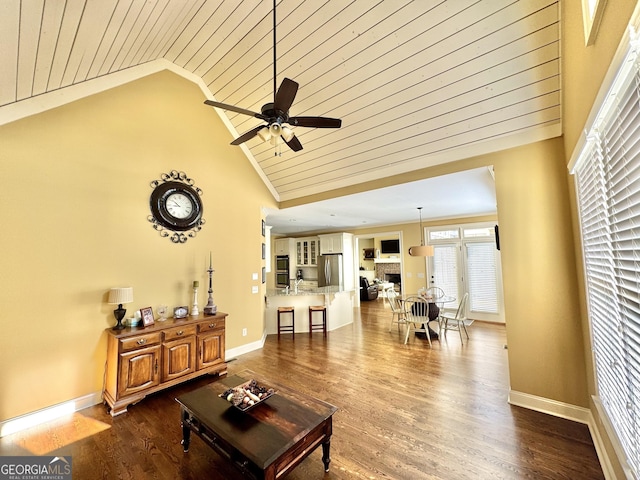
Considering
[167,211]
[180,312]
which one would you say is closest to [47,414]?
[180,312]

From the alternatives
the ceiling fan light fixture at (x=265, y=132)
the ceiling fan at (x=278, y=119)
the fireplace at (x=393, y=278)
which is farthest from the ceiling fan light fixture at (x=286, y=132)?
the fireplace at (x=393, y=278)

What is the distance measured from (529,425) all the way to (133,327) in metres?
4.20

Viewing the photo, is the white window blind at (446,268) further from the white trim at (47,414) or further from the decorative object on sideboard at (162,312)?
the white trim at (47,414)

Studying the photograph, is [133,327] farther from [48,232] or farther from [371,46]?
[371,46]

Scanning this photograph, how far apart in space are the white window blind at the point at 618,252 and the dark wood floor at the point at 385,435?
724 millimetres

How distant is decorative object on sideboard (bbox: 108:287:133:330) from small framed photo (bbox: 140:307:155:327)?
0.18m

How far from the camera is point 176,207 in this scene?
3674 mm

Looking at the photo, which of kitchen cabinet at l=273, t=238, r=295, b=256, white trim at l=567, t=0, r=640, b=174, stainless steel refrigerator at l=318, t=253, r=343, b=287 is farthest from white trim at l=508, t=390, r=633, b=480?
kitchen cabinet at l=273, t=238, r=295, b=256

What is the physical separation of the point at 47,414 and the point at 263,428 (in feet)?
8.39

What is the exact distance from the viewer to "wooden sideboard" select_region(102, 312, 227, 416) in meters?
2.74

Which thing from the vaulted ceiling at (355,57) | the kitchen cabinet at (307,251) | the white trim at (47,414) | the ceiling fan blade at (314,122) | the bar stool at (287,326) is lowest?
the white trim at (47,414)

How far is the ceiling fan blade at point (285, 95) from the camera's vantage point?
1842mm

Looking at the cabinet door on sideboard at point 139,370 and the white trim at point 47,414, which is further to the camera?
the cabinet door on sideboard at point 139,370

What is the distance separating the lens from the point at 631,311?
1.29 metres
